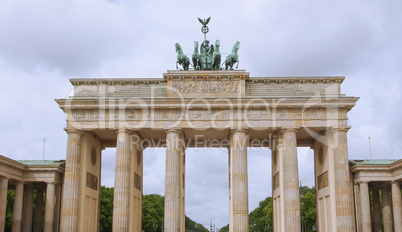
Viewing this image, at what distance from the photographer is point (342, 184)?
39250 mm

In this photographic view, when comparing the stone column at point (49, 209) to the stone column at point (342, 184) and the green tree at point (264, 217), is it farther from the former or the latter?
the green tree at point (264, 217)

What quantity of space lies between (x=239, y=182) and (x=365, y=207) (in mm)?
11149

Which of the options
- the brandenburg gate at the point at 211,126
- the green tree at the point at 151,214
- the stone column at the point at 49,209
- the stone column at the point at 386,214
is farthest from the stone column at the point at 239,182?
the green tree at the point at 151,214

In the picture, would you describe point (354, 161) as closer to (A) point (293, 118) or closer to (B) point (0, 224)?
(A) point (293, 118)

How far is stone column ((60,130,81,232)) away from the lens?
39.4 metres

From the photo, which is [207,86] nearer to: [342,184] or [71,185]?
[342,184]

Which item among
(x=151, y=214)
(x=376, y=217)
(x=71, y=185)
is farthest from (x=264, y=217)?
(x=71, y=185)

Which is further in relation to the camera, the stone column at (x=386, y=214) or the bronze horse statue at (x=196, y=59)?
the bronze horse statue at (x=196, y=59)

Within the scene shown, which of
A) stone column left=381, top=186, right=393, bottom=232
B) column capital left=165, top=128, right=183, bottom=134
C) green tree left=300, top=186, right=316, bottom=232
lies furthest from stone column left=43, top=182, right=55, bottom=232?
green tree left=300, top=186, right=316, bottom=232

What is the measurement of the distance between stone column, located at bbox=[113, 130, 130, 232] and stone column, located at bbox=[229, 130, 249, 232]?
905 cm

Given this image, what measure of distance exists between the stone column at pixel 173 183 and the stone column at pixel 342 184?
13365mm

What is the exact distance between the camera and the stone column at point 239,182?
39.2 metres

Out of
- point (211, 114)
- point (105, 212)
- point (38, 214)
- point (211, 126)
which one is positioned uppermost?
point (211, 114)

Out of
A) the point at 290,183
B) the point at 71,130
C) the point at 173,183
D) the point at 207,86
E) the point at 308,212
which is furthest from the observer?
the point at 308,212
